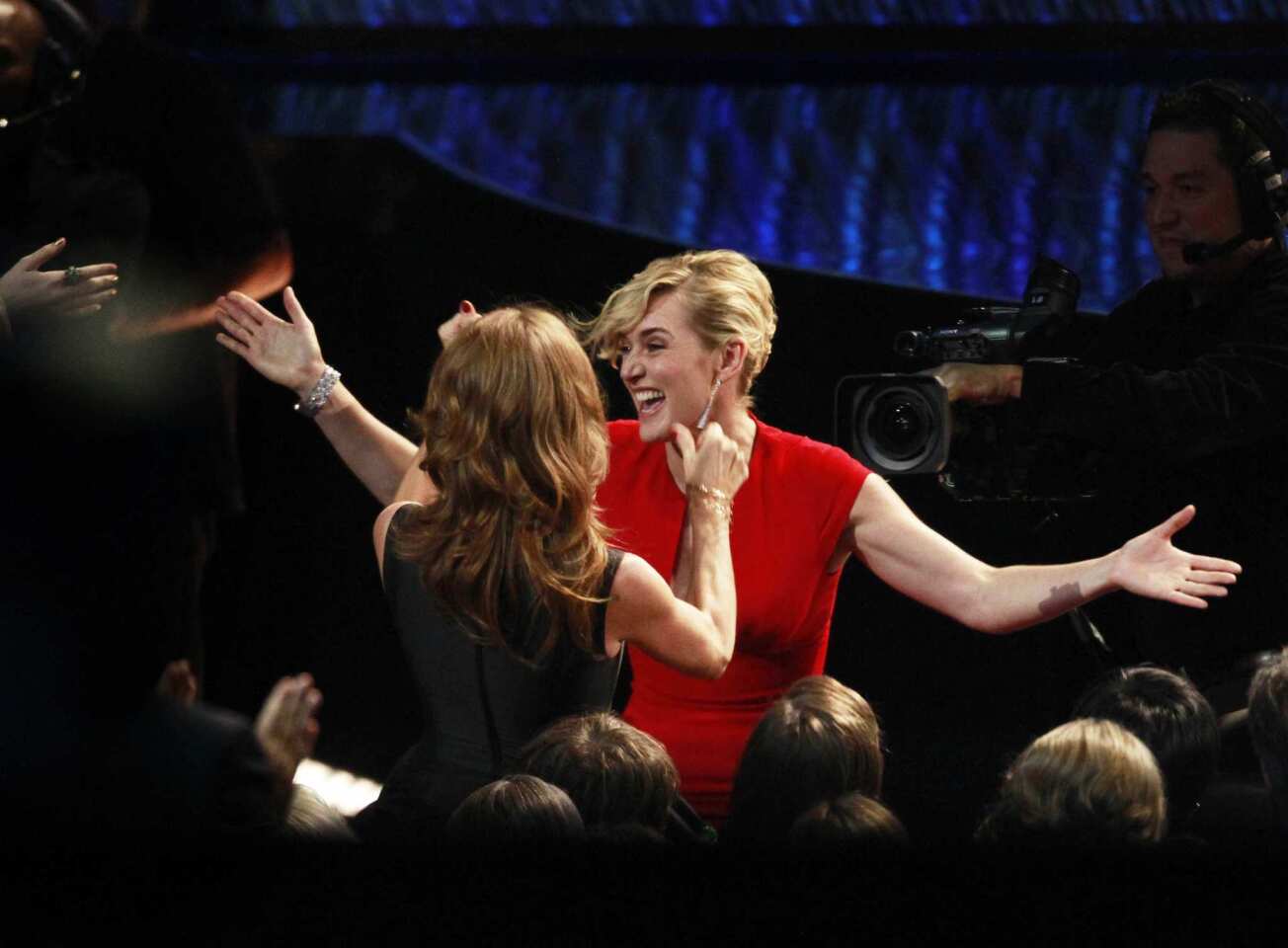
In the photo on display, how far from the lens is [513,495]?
7.12ft

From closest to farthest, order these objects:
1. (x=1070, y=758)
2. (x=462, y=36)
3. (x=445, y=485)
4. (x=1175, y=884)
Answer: (x=1175, y=884) < (x=1070, y=758) < (x=445, y=485) < (x=462, y=36)

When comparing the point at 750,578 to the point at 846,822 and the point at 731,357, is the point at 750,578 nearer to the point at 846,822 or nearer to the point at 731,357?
the point at 731,357

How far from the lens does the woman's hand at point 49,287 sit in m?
2.37

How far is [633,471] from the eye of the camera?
2.68m

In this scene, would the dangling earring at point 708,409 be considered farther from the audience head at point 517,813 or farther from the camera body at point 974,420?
the audience head at point 517,813

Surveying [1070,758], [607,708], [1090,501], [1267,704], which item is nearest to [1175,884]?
[1070,758]

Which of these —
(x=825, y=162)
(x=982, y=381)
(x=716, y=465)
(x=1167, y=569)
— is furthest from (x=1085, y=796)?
(x=825, y=162)

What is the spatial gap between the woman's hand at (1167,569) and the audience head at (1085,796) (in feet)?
1.23

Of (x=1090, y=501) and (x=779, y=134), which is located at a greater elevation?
(x=779, y=134)

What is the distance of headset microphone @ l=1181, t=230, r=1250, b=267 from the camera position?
8.71ft

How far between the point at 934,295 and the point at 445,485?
131cm

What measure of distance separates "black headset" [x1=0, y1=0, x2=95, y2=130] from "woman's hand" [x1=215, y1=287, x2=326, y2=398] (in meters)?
0.49

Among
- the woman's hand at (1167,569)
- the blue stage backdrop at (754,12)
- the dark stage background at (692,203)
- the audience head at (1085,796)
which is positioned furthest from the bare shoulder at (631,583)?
the blue stage backdrop at (754,12)

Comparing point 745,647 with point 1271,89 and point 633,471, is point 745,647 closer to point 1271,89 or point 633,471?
point 633,471
